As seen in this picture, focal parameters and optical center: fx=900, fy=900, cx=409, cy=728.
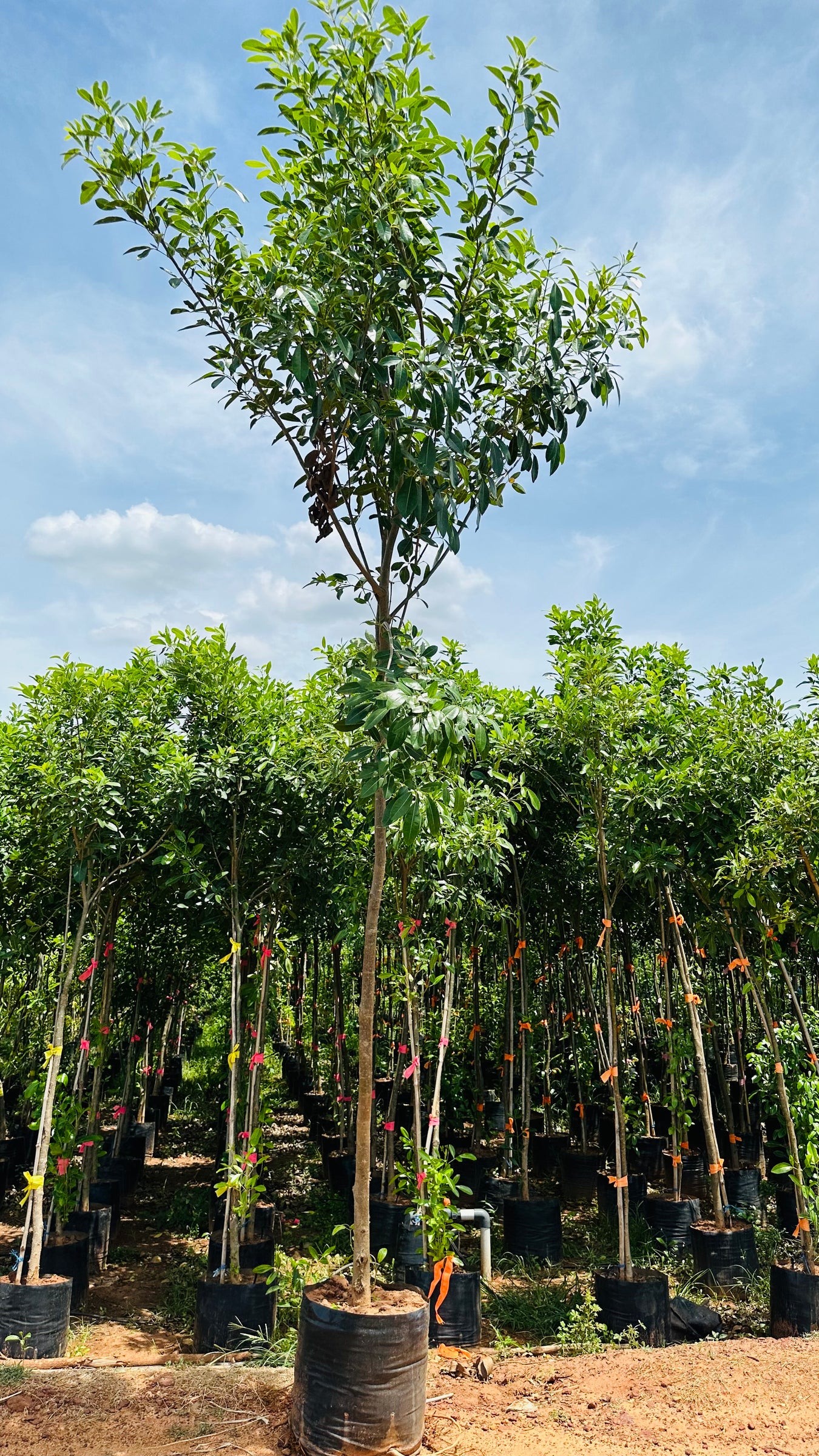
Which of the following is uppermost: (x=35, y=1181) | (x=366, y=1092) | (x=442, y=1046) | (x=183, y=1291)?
(x=442, y=1046)

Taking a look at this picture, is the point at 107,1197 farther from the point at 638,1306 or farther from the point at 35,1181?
the point at 638,1306

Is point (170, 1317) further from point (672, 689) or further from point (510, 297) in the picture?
point (510, 297)

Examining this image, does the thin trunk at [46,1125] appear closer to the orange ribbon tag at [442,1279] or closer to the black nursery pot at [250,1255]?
the black nursery pot at [250,1255]

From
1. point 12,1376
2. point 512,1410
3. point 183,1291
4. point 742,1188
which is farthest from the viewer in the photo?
point 742,1188

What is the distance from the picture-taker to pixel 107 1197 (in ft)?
22.6

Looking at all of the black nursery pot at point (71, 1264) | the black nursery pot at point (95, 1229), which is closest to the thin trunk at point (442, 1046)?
the black nursery pot at point (71, 1264)

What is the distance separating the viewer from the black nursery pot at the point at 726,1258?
536 centimetres

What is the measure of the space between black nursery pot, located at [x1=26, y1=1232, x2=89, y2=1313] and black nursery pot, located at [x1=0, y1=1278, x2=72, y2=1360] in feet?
2.53

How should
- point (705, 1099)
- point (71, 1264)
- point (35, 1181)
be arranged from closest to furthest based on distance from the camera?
point (35, 1181)
point (71, 1264)
point (705, 1099)

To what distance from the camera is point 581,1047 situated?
9.80 m

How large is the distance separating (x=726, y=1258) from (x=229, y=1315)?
2961mm

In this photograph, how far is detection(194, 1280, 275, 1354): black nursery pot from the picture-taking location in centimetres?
437

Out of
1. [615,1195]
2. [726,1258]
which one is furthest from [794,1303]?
[615,1195]

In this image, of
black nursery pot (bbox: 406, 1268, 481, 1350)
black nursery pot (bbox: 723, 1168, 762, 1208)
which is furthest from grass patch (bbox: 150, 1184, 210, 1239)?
black nursery pot (bbox: 723, 1168, 762, 1208)
